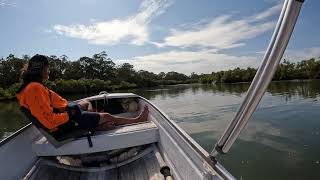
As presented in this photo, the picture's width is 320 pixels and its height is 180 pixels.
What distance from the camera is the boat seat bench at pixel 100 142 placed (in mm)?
3309

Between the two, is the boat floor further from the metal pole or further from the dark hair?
the metal pole

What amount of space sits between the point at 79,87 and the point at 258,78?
2391 inches

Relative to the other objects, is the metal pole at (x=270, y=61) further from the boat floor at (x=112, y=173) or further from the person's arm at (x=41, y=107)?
the person's arm at (x=41, y=107)

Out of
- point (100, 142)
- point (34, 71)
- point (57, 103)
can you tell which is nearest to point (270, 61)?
point (34, 71)

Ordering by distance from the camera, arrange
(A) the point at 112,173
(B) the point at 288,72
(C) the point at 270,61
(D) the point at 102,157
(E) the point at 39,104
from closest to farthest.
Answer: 1. (C) the point at 270,61
2. (E) the point at 39,104
3. (A) the point at 112,173
4. (D) the point at 102,157
5. (B) the point at 288,72

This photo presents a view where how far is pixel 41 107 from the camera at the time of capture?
9.43 ft

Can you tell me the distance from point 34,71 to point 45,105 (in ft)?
1.31

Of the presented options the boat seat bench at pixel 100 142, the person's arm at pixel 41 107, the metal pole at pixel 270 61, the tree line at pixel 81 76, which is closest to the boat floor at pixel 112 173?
the boat seat bench at pixel 100 142

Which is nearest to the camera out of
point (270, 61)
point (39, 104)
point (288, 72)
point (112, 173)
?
point (270, 61)

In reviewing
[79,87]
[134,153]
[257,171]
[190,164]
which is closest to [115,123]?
[134,153]

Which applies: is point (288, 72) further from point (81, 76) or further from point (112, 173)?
point (112, 173)

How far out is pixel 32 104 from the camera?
9.38 feet

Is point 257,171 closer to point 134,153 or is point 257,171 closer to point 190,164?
point 134,153

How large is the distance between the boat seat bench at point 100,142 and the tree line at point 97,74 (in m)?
49.6
